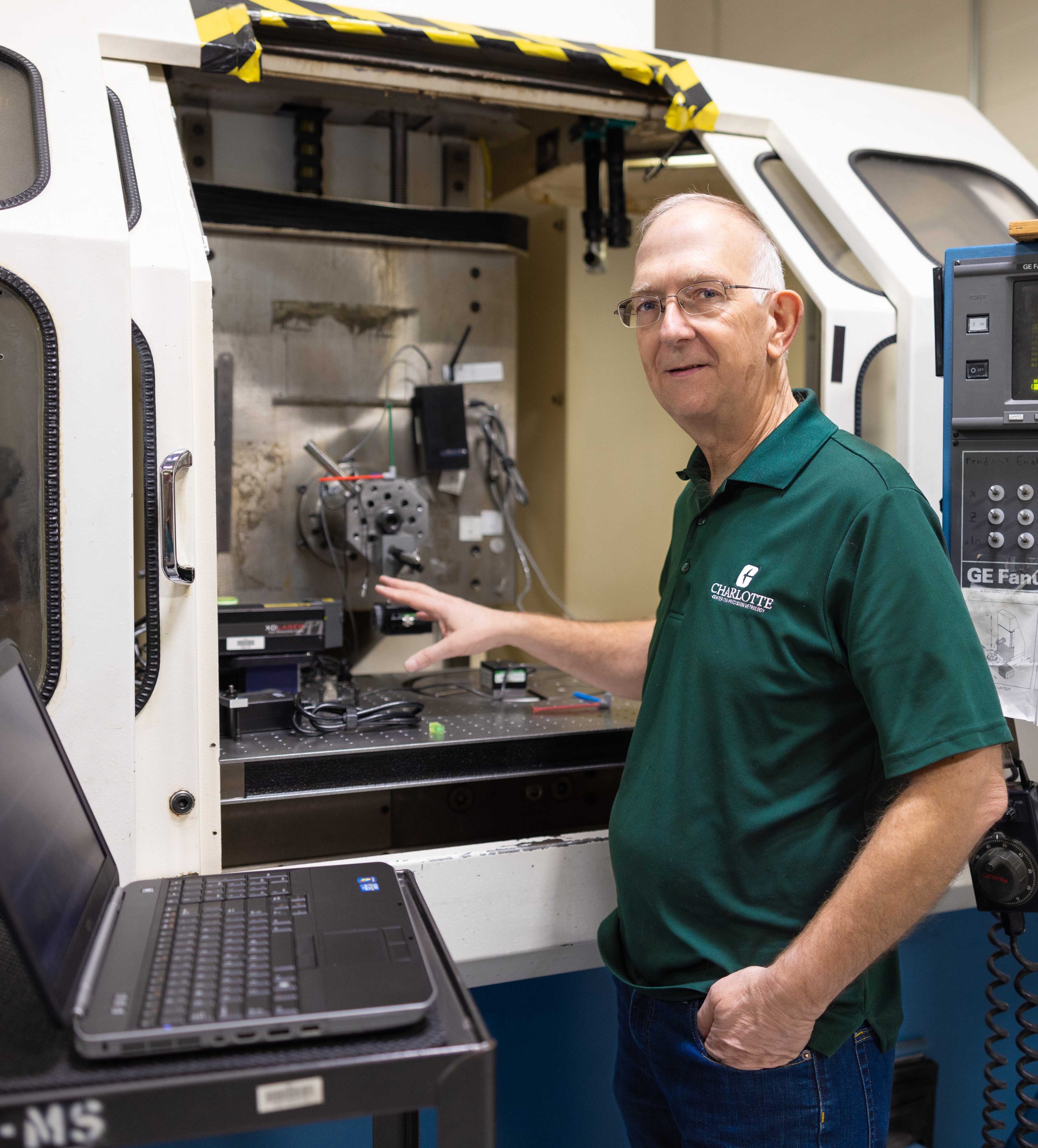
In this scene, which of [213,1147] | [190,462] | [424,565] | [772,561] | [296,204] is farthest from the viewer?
[424,565]

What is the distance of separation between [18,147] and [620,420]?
1810mm

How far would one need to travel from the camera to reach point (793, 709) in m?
1.19

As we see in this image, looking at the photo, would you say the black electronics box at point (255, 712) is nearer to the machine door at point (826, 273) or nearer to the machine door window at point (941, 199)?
the machine door at point (826, 273)

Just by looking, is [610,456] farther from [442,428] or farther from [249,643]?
[249,643]

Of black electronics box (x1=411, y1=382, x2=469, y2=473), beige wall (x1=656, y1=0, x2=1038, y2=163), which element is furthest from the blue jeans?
beige wall (x1=656, y1=0, x2=1038, y2=163)

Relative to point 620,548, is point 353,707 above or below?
below

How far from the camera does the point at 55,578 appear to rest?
1264 millimetres

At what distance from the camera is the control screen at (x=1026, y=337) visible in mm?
1494

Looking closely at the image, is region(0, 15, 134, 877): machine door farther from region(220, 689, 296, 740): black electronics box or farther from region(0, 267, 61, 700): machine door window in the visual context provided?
region(220, 689, 296, 740): black electronics box

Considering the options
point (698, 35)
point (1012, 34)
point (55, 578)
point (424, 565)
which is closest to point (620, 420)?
point (424, 565)

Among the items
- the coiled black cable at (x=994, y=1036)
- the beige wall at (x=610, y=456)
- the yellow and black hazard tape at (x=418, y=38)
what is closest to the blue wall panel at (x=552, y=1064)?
the coiled black cable at (x=994, y=1036)

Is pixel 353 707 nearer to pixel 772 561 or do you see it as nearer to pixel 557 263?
pixel 772 561

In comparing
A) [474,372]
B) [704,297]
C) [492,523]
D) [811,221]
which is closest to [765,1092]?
[704,297]

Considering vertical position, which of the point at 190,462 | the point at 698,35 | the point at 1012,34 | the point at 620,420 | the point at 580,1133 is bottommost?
the point at 580,1133
